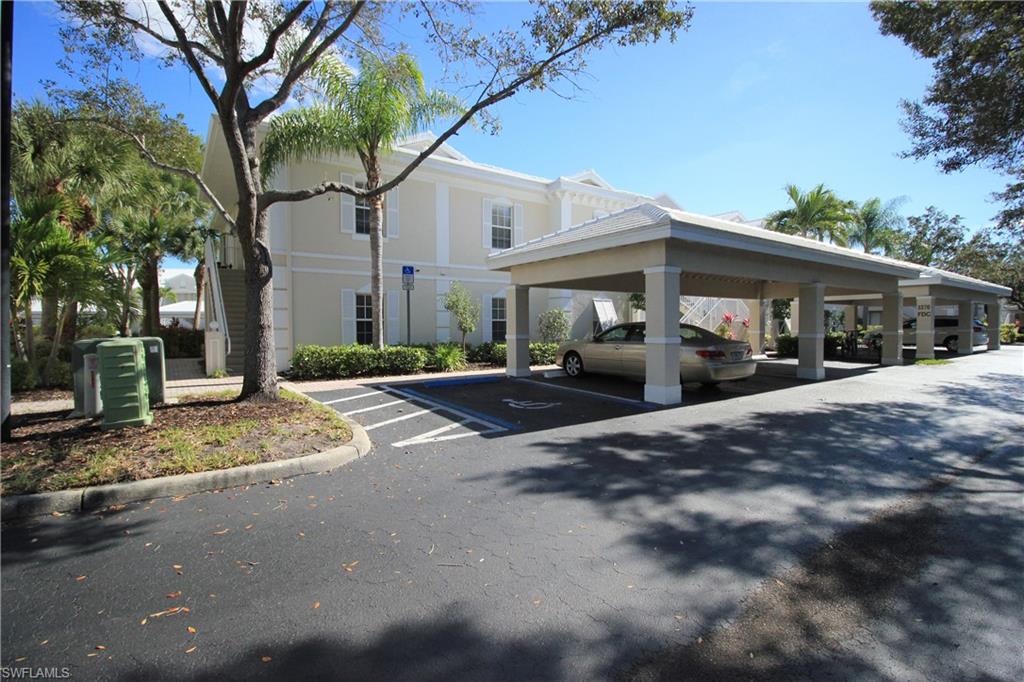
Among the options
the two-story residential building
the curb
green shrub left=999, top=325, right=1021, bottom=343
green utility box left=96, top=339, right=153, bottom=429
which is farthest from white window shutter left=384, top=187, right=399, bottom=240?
green shrub left=999, top=325, right=1021, bottom=343

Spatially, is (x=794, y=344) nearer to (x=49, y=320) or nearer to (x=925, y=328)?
(x=925, y=328)

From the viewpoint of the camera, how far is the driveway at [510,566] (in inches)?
95.4

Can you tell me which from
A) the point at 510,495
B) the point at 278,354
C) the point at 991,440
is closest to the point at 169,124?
the point at 278,354

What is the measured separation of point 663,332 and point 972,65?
6.26 metres

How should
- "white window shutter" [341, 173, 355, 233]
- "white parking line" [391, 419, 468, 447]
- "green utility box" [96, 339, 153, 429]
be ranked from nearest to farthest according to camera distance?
"green utility box" [96, 339, 153, 429], "white parking line" [391, 419, 468, 447], "white window shutter" [341, 173, 355, 233]

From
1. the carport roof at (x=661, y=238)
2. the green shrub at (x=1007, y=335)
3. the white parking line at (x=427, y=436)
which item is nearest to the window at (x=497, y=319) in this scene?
the carport roof at (x=661, y=238)

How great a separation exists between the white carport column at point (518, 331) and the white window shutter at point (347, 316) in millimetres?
5301

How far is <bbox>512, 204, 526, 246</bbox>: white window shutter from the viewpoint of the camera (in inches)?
743

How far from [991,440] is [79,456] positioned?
1097cm

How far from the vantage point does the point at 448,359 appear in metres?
14.6

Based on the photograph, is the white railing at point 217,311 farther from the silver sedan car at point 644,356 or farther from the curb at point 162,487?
the curb at point 162,487

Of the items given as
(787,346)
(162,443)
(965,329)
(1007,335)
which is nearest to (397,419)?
(162,443)

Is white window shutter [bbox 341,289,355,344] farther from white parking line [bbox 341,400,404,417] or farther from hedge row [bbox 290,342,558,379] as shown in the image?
white parking line [bbox 341,400,404,417]

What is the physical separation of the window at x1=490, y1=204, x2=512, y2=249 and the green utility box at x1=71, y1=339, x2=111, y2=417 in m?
13.1
